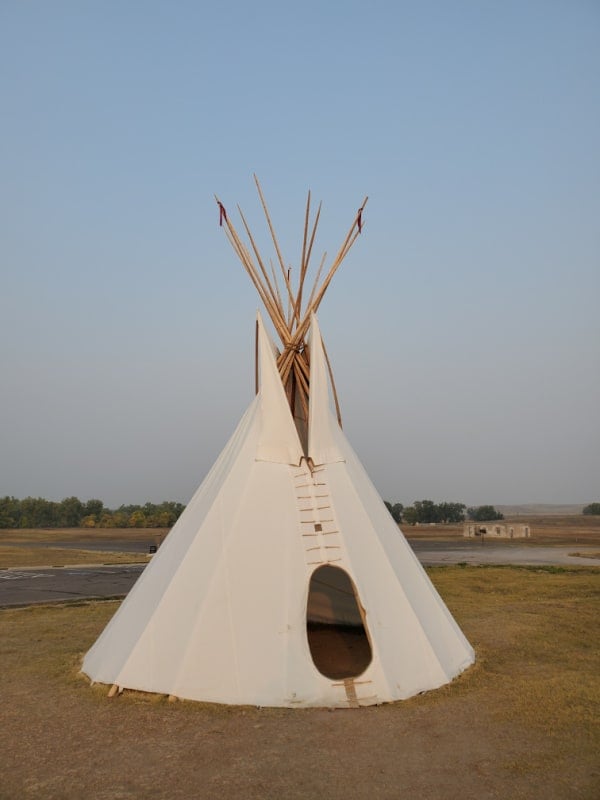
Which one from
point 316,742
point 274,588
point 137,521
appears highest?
point 137,521

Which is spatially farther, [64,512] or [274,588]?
[64,512]

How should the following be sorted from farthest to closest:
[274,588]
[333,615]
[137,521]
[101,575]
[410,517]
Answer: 1. [410,517]
2. [137,521]
3. [101,575]
4. [333,615]
5. [274,588]

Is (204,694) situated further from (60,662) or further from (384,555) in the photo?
(60,662)

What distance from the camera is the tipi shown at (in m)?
6.78

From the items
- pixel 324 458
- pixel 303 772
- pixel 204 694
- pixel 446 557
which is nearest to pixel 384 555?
pixel 324 458

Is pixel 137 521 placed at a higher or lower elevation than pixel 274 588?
higher

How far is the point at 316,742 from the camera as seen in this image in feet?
18.8

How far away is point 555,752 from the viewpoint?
5.49 meters

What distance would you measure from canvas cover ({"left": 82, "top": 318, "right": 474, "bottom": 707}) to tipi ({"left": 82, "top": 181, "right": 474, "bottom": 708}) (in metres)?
0.01

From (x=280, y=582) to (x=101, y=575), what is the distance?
16.4 metres

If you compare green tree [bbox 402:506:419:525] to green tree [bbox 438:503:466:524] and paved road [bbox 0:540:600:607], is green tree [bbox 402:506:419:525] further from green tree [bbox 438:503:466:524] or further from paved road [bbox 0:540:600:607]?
paved road [bbox 0:540:600:607]

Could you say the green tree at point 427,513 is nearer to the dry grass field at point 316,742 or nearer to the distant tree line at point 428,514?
the distant tree line at point 428,514

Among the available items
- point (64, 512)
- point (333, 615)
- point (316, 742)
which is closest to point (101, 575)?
point (333, 615)

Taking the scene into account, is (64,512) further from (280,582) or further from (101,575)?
(280,582)
